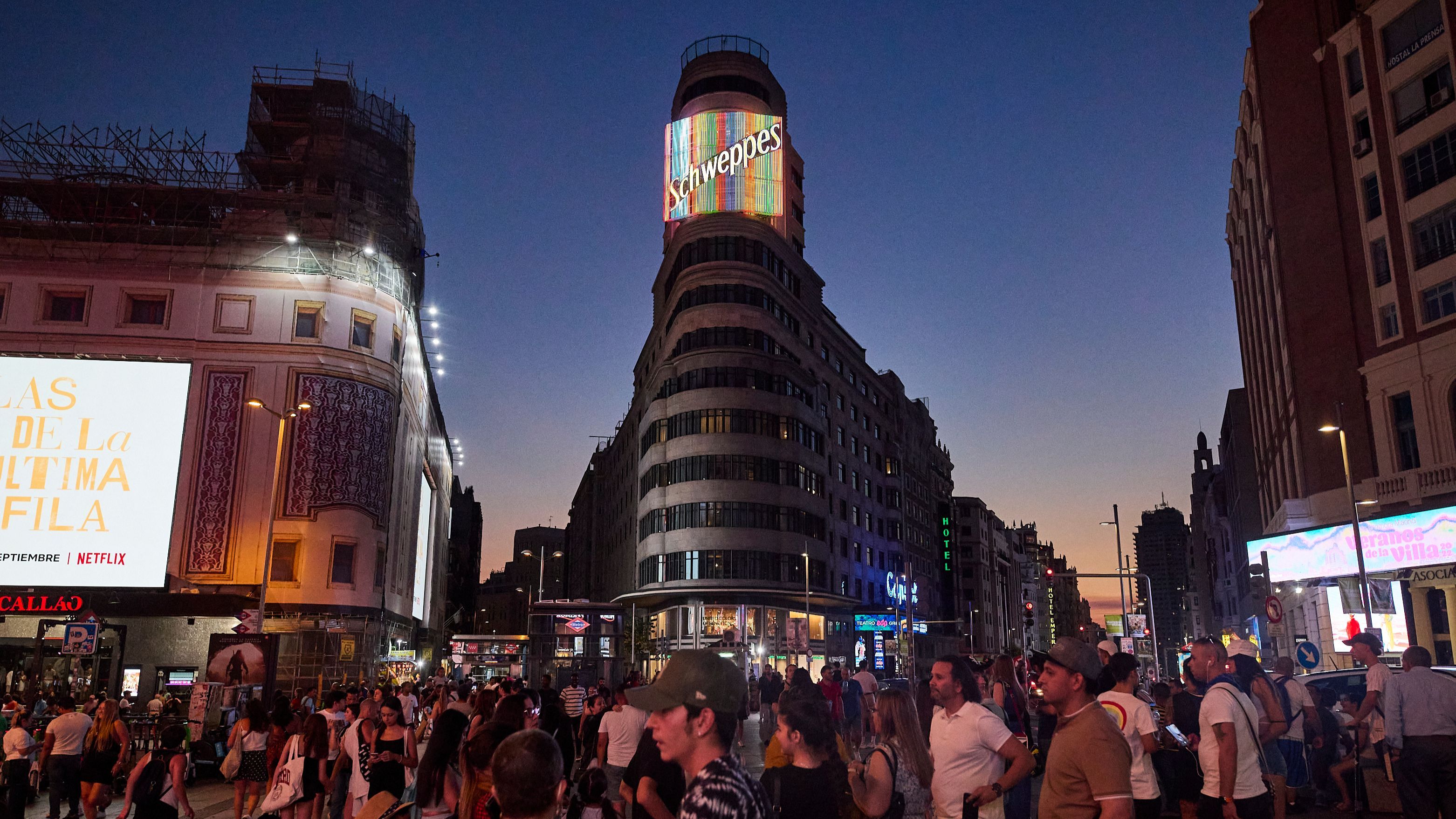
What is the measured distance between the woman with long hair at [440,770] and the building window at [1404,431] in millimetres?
32906

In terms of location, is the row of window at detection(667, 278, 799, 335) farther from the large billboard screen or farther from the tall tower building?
the large billboard screen

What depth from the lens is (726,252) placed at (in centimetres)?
6638

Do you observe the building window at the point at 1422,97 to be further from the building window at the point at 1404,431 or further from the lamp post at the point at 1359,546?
the lamp post at the point at 1359,546

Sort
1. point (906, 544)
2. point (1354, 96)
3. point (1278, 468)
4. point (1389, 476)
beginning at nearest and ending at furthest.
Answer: point (1389, 476), point (1354, 96), point (1278, 468), point (906, 544)

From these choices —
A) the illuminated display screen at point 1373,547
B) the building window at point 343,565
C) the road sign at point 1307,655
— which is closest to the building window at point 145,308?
the building window at point 343,565

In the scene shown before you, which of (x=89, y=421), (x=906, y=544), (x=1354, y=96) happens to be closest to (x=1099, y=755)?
(x=1354, y=96)

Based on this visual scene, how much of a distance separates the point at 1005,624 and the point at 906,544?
5722 cm

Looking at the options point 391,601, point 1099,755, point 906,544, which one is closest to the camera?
point 1099,755

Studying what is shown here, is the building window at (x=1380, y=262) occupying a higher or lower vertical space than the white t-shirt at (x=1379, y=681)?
higher

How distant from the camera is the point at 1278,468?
4578 cm

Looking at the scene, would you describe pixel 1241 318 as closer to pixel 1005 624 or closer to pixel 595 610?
pixel 595 610

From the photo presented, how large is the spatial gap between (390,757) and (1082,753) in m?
6.81

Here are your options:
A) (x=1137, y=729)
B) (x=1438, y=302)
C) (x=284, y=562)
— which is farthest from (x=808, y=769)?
(x=284, y=562)

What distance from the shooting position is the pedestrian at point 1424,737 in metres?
9.28
